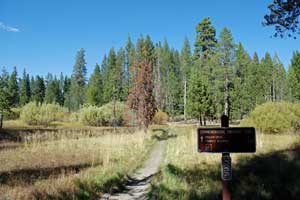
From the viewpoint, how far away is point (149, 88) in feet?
85.4

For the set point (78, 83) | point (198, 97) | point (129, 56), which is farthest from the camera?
point (78, 83)

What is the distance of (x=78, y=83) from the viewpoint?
81.2 meters

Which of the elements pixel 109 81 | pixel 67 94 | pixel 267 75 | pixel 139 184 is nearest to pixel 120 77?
pixel 109 81

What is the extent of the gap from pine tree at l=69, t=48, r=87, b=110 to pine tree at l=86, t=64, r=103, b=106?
10259mm

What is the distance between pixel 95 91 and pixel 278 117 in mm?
50168

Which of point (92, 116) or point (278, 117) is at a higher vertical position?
point (92, 116)

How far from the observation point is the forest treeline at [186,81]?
3517cm

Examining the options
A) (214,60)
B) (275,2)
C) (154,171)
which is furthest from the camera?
(214,60)

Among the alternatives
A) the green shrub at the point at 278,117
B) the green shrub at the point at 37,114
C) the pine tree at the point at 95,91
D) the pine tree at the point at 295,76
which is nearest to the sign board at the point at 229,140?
the green shrub at the point at 278,117

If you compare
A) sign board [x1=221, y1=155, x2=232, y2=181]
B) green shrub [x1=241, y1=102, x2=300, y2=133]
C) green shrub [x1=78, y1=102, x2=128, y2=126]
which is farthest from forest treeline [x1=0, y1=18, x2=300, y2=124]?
sign board [x1=221, y1=155, x2=232, y2=181]

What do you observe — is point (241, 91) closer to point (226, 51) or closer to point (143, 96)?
point (226, 51)

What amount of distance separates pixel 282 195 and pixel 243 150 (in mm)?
2780

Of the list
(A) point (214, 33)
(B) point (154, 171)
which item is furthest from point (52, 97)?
(B) point (154, 171)

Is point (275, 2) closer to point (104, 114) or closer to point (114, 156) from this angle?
point (114, 156)
